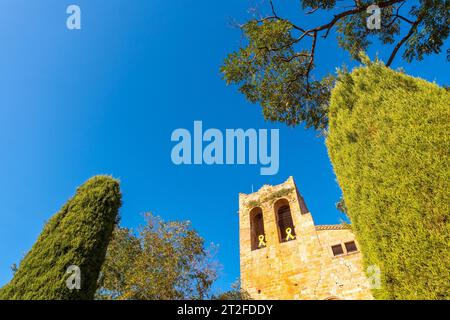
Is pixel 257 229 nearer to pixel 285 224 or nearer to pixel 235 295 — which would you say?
pixel 285 224

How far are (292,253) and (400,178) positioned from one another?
1752cm

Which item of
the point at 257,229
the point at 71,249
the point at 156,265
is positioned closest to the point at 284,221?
the point at 257,229

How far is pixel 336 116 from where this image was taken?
754cm

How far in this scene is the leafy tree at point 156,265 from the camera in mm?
14625

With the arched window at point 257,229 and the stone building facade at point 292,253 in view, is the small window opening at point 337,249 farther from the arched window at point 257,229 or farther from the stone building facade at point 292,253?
the arched window at point 257,229

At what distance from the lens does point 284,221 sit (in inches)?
972

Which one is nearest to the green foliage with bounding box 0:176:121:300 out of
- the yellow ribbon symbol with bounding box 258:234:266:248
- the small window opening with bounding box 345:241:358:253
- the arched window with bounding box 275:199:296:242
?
the yellow ribbon symbol with bounding box 258:234:266:248

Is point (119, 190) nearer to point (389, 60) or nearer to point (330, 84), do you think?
point (330, 84)

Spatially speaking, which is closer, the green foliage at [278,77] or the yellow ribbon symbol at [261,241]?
the green foliage at [278,77]

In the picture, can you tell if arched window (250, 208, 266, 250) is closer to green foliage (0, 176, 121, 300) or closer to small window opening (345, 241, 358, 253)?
small window opening (345, 241, 358, 253)

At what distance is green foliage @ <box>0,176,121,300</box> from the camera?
671cm

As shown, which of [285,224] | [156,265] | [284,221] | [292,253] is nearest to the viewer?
[156,265]

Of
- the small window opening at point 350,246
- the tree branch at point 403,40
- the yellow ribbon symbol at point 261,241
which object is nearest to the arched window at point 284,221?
the yellow ribbon symbol at point 261,241

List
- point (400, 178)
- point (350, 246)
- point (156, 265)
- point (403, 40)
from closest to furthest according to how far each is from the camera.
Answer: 1. point (400, 178)
2. point (403, 40)
3. point (156, 265)
4. point (350, 246)
